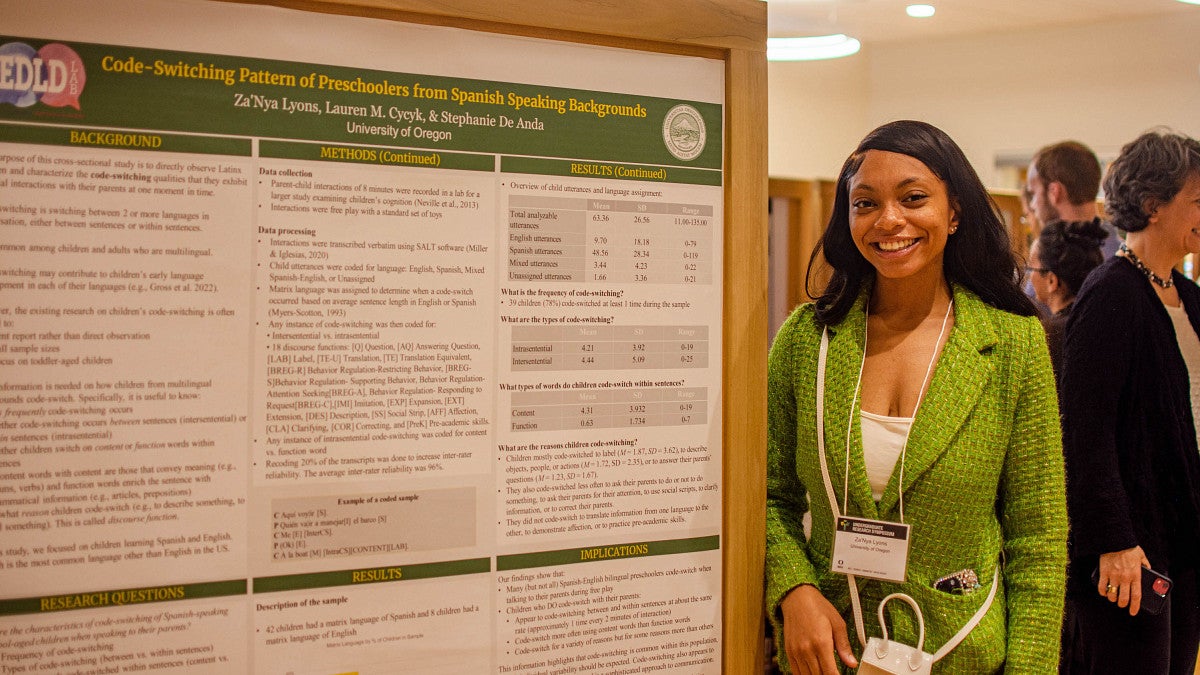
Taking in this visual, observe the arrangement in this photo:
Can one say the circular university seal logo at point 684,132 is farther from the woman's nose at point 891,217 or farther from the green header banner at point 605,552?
the green header banner at point 605,552

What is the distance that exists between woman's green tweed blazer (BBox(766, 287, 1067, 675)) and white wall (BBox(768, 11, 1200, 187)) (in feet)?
18.5

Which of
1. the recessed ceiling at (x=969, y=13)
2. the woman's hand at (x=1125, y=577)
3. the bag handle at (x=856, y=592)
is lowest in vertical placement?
the woman's hand at (x=1125, y=577)

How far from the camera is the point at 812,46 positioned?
5609 mm

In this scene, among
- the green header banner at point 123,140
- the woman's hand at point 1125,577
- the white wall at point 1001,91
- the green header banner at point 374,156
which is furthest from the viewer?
the white wall at point 1001,91

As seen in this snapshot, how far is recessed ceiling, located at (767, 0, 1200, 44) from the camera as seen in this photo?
20.0ft

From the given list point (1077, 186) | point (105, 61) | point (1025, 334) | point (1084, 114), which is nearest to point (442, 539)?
point (105, 61)

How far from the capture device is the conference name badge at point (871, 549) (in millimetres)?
1481

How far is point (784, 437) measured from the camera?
5.64 feet

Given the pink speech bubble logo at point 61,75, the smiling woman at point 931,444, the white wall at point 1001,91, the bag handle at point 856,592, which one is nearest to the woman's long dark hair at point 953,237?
the smiling woman at point 931,444

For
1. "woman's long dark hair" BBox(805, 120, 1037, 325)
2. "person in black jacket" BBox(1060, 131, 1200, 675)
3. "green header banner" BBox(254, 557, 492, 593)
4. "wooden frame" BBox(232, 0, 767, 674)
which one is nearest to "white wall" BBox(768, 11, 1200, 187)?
"person in black jacket" BBox(1060, 131, 1200, 675)

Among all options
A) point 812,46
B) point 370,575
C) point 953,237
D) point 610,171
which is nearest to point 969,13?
point 812,46

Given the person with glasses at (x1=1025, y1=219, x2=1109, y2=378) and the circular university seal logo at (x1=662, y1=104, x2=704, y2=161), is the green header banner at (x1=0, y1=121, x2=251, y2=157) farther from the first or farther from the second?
the person with glasses at (x1=1025, y1=219, x2=1109, y2=378)

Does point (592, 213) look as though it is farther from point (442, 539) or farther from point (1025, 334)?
point (1025, 334)

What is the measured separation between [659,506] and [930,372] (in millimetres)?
530
